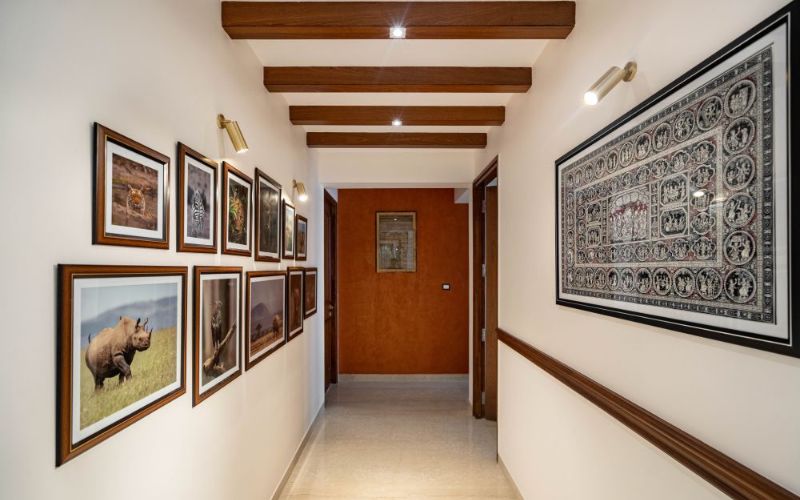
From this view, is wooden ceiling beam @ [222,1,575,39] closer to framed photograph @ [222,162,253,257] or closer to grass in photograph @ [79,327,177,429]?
framed photograph @ [222,162,253,257]

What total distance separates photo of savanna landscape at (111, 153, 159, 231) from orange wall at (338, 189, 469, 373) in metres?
4.77

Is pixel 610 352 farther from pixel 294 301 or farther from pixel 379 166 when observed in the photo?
pixel 379 166

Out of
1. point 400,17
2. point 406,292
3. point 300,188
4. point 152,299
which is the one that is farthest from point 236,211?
point 406,292

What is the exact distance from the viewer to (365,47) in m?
2.51

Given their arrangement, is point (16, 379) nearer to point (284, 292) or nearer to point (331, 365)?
point (284, 292)

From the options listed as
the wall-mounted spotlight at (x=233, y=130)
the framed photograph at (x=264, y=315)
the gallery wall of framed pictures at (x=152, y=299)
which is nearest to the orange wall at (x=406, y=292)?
the framed photograph at (x=264, y=315)

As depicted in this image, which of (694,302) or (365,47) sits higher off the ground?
(365,47)

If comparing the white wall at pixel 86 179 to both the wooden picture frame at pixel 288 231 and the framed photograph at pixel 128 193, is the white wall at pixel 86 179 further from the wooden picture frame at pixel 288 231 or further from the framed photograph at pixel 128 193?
the wooden picture frame at pixel 288 231

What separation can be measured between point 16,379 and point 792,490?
5.29ft

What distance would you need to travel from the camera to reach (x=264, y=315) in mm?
2664

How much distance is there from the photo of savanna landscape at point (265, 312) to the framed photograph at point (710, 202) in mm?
1739

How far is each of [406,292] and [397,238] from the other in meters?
0.76

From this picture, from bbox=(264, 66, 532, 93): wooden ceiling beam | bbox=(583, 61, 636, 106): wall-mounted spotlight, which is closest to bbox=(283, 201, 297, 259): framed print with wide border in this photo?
bbox=(264, 66, 532, 93): wooden ceiling beam

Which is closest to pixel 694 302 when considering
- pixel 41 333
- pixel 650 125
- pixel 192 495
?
pixel 650 125
